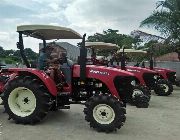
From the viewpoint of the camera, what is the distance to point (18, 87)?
8.53m

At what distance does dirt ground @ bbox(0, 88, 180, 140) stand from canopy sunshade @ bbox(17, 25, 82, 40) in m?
1.97

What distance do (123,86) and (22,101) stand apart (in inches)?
90.2

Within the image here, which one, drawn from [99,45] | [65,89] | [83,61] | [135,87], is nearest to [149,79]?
[135,87]

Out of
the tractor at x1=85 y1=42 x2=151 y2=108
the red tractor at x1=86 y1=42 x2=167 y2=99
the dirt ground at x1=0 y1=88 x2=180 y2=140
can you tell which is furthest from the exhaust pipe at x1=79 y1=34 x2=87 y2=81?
the red tractor at x1=86 y1=42 x2=167 y2=99

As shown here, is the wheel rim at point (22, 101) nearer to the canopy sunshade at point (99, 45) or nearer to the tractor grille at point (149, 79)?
the canopy sunshade at point (99, 45)

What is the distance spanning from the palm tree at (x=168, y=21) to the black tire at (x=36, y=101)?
56.9 ft

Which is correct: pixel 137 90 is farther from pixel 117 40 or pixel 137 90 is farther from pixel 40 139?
pixel 117 40

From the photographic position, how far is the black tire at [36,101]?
834cm

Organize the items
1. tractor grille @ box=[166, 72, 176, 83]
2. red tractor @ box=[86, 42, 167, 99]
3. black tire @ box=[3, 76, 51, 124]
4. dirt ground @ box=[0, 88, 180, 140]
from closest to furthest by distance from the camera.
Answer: dirt ground @ box=[0, 88, 180, 140] → black tire @ box=[3, 76, 51, 124] → red tractor @ box=[86, 42, 167, 99] → tractor grille @ box=[166, 72, 176, 83]

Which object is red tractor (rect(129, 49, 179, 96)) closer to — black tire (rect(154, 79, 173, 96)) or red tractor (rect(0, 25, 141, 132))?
black tire (rect(154, 79, 173, 96))

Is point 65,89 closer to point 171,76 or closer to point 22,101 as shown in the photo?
point 22,101

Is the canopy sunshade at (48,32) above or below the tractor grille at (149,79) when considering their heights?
above

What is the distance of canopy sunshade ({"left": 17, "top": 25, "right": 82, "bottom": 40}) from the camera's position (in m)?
8.53

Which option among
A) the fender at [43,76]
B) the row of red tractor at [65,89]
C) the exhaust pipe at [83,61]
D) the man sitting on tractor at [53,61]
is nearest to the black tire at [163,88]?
the row of red tractor at [65,89]
